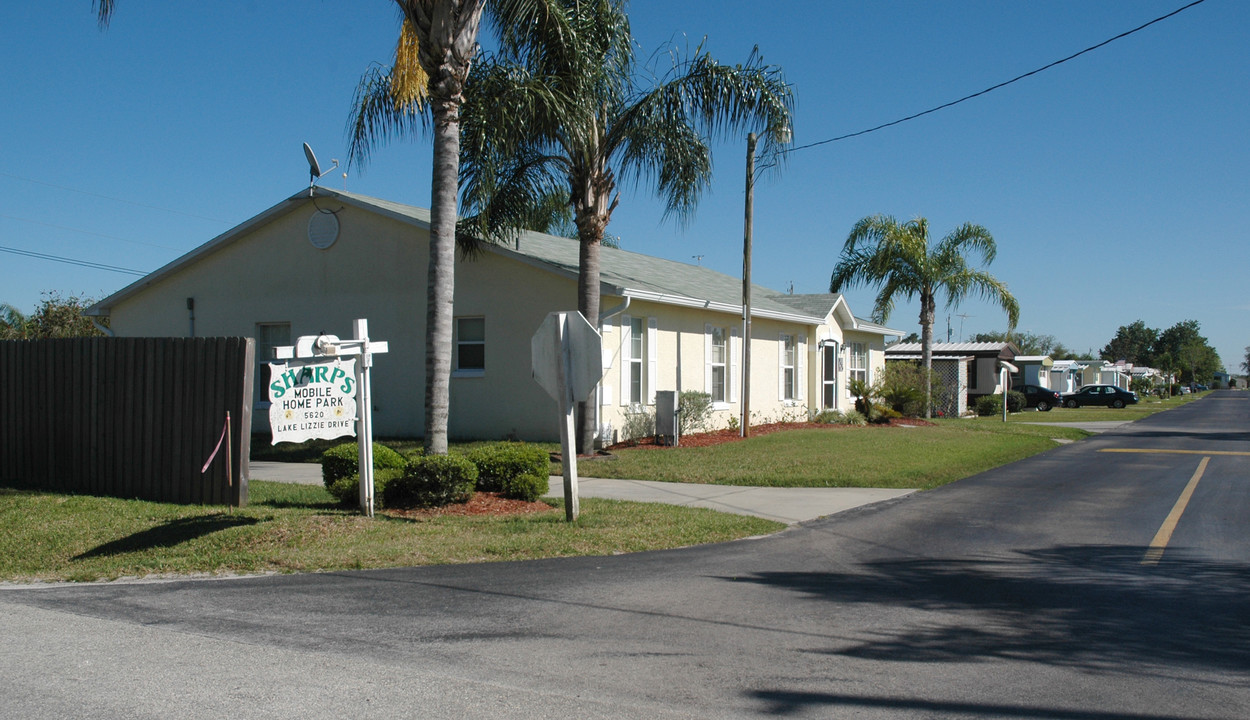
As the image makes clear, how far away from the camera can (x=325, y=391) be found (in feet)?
31.7

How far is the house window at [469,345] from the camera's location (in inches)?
742

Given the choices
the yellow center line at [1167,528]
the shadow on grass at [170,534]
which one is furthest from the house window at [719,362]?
the shadow on grass at [170,534]

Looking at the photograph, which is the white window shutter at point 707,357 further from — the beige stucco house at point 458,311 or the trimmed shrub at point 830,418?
the trimmed shrub at point 830,418

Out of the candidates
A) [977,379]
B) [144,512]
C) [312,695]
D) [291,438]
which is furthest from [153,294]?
[977,379]

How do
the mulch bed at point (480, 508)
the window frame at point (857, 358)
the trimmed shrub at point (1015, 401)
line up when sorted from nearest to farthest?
1. the mulch bed at point (480, 508)
2. the window frame at point (857, 358)
3. the trimmed shrub at point (1015, 401)

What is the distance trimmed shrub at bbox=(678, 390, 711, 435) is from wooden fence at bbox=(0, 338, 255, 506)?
9482 millimetres

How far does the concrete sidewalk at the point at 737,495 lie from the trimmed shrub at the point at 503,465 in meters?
0.97

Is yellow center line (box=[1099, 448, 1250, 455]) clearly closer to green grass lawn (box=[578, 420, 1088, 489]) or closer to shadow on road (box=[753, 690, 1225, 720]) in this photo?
green grass lawn (box=[578, 420, 1088, 489])

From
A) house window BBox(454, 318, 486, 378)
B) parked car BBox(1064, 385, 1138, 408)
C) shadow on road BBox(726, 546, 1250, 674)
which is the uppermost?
house window BBox(454, 318, 486, 378)

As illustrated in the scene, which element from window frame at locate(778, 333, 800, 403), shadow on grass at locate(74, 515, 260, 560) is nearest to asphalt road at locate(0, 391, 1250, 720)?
shadow on grass at locate(74, 515, 260, 560)

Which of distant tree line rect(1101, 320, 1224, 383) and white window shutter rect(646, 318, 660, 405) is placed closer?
white window shutter rect(646, 318, 660, 405)

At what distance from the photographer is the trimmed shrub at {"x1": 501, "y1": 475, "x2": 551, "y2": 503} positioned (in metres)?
11.0

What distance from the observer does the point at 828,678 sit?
198 inches

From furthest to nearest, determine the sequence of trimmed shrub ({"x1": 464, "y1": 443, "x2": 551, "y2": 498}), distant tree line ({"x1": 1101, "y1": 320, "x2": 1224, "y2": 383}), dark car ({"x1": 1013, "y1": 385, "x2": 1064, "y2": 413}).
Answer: distant tree line ({"x1": 1101, "y1": 320, "x2": 1224, "y2": 383}), dark car ({"x1": 1013, "y1": 385, "x2": 1064, "y2": 413}), trimmed shrub ({"x1": 464, "y1": 443, "x2": 551, "y2": 498})
